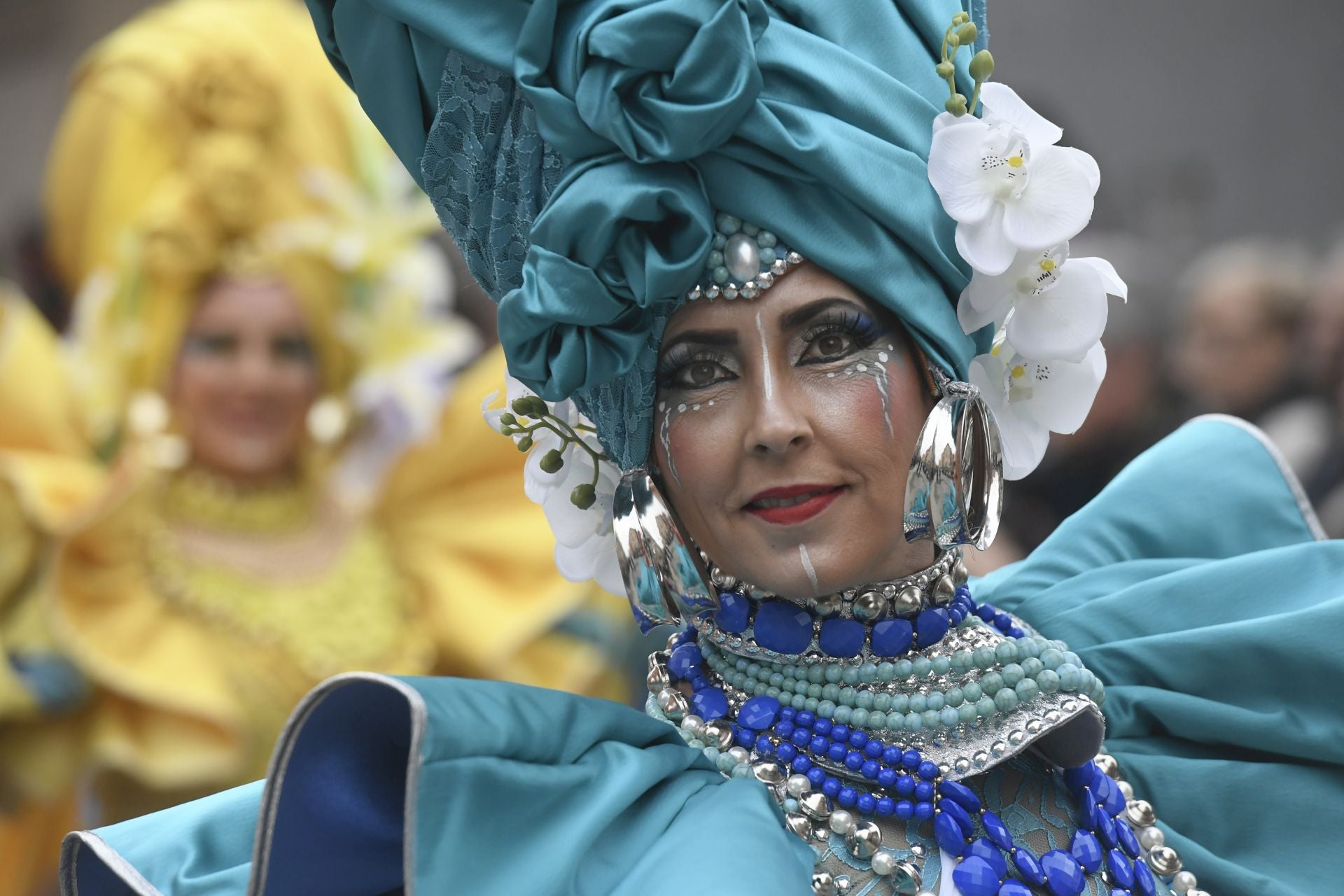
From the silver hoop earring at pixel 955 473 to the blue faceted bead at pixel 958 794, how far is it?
0.21 m

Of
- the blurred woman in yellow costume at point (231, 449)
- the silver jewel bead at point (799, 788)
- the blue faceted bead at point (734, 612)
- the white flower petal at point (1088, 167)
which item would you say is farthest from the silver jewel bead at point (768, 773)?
the blurred woman in yellow costume at point (231, 449)

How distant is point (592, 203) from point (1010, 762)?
65 cm

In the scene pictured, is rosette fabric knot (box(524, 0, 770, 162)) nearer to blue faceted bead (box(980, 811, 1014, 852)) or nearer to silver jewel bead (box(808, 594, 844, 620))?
silver jewel bead (box(808, 594, 844, 620))

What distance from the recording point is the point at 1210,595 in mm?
1628

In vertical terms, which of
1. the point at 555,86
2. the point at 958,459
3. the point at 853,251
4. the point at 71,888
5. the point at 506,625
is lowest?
the point at 506,625

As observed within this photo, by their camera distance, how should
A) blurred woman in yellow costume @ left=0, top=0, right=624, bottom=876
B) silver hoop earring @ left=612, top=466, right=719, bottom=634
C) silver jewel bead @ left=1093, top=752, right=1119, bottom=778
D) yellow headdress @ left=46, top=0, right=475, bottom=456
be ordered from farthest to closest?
yellow headdress @ left=46, top=0, right=475, bottom=456 → blurred woman in yellow costume @ left=0, top=0, right=624, bottom=876 → silver jewel bead @ left=1093, top=752, right=1119, bottom=778 → silver hoop earring @ left=612, top=466, right=719, bottom=634

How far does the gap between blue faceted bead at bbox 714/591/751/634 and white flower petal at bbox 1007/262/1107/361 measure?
1.17 feet

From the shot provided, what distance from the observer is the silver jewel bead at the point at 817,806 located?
53.6 inches

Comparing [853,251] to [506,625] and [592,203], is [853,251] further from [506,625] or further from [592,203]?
[506,625]

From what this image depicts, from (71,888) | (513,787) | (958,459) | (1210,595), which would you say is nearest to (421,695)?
(513,787)

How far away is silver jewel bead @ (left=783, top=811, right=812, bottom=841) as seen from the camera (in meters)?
1.36

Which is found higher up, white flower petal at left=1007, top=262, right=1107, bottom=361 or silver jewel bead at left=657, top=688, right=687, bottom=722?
white flower petal at left=1007, top=262, right=1107, bottom=361

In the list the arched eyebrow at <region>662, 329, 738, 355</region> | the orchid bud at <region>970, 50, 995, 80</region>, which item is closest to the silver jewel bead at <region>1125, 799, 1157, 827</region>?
the arched eyebrow at <region>662, 329, 738, 355</region>

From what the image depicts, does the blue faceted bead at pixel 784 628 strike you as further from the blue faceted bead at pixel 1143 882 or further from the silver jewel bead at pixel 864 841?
the blue faceted bead at pixel 1143 882
